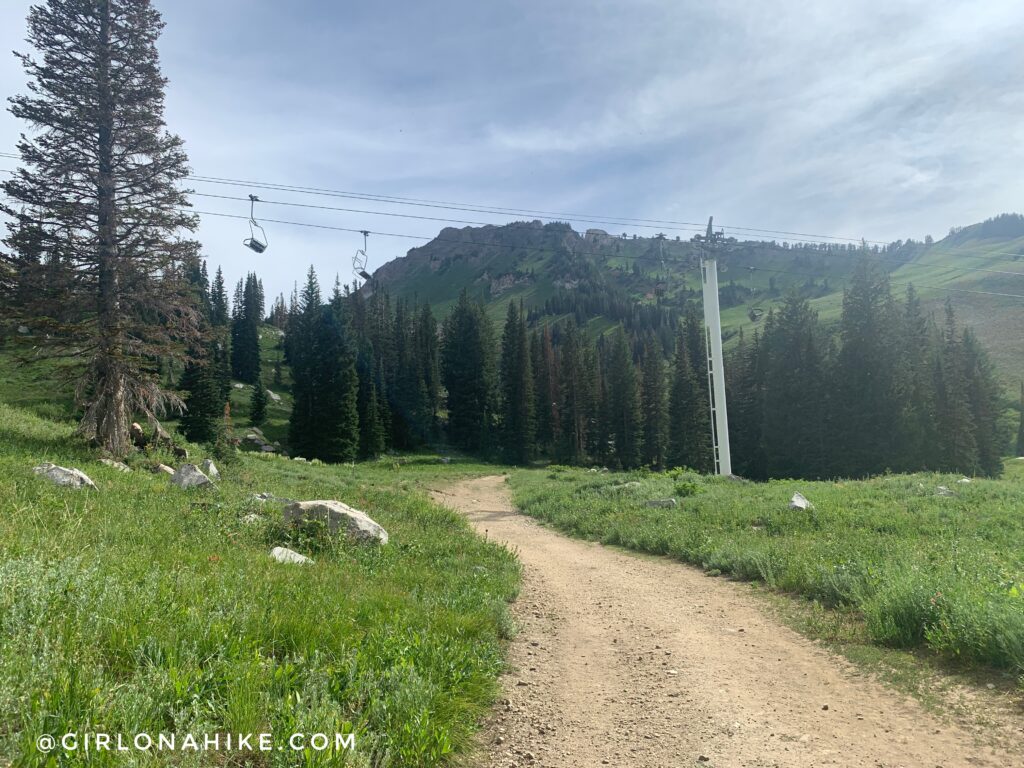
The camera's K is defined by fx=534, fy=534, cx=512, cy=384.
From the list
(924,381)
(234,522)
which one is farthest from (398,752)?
(924,381)

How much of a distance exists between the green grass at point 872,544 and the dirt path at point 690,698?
1.13 m

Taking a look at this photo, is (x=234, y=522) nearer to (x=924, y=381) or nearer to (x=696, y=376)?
(x=924, y=381)

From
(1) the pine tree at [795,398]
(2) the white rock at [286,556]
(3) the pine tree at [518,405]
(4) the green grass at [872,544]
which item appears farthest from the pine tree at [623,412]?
(2) the white rock at [286,556]

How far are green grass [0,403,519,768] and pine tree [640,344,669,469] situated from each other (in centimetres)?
6377

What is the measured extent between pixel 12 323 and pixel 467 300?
68712mm

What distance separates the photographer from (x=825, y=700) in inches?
211

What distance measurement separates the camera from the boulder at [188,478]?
13414mm

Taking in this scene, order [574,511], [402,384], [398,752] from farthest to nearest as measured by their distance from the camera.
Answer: [402,384] → [574,511] → [398,752]

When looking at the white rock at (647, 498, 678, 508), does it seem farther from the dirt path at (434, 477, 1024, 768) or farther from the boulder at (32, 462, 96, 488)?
the boulder at (32, 462, 96, 488)

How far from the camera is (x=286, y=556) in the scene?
27.0ft

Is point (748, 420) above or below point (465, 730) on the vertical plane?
below

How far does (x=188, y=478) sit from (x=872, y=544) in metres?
15.6

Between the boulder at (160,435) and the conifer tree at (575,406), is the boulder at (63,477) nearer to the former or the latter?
the boulder at (160,435)

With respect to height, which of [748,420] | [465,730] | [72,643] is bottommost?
[748,420]
